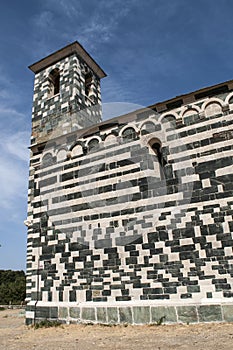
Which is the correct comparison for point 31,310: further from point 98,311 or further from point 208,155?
point 208,155

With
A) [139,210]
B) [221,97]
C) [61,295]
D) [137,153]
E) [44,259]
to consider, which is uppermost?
[221,97]

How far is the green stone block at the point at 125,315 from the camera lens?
762cm

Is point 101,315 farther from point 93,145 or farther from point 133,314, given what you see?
point 93,145

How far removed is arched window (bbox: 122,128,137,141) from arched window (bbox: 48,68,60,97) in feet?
22.2

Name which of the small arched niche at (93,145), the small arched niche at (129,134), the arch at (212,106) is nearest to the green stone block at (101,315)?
the small arched niche at (93,145)

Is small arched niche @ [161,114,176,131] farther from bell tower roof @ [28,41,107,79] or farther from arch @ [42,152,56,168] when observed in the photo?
bell tower roof @ [28,41,107,79]

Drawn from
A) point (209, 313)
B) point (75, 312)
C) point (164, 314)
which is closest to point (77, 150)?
point (75, 312)

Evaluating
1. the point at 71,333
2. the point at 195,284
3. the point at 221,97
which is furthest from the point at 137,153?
the point at 71,333

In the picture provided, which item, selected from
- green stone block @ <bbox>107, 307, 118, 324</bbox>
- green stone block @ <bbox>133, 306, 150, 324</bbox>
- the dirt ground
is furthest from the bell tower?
the dirt ground

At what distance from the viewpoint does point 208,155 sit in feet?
26.3

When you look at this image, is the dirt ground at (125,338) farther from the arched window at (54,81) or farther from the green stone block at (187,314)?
the arched window at (54,81)

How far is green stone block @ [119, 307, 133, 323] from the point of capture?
762 centimetres

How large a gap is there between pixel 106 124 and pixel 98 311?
5.64 m

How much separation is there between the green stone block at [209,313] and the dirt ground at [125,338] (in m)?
0.19
